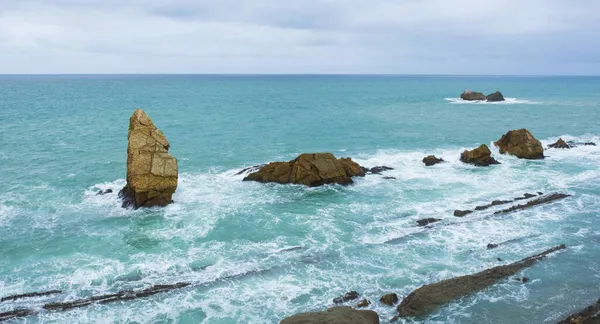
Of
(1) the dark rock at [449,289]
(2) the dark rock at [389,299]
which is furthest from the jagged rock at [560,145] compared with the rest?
(2) the dark rock at [389,299]

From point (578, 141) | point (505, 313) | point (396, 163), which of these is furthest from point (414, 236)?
point (578, 141)

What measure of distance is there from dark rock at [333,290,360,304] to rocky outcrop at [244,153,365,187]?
57.0 ft

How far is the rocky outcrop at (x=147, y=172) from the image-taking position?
3278 centimetres

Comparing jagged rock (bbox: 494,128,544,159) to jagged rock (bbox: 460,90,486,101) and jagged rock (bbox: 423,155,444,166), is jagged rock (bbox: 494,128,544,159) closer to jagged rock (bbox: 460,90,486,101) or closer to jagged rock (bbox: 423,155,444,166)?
jagged rock (bbox: 423,155,444,166)

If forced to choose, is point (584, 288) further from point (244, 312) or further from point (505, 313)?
point (244, 312)

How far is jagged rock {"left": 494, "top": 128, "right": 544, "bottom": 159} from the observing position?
46594 mm

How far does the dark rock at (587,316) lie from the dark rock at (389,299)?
22.3ft

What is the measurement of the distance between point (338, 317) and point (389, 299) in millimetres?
4050

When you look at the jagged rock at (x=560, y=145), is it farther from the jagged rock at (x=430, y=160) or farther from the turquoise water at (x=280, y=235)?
the jagged rock at (x=430, y=160)

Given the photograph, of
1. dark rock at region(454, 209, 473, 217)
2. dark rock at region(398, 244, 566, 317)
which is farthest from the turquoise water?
dark rock at region(398, 244, 566, 317)

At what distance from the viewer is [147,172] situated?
32.9 metres

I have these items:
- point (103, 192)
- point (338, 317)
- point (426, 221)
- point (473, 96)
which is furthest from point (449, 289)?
point (473, 96)

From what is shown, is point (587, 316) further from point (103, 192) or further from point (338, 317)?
point (103, 192)

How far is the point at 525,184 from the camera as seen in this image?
37.7 m
